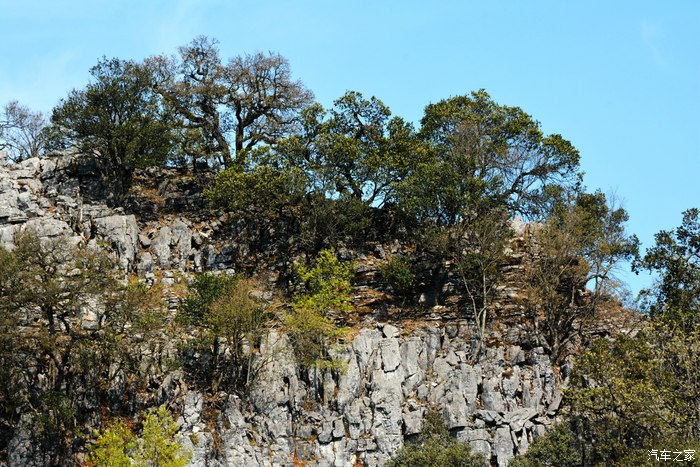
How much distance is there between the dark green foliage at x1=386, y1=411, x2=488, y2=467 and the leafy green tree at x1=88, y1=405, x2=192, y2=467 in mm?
11665

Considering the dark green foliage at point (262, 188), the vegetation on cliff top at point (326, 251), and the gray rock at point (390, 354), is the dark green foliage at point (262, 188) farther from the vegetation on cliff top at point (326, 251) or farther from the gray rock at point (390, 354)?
the gray rock at point (390, 354)

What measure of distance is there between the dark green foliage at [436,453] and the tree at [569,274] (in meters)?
10.4

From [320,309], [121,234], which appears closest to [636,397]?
[320,309]

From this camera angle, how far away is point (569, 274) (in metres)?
61.3

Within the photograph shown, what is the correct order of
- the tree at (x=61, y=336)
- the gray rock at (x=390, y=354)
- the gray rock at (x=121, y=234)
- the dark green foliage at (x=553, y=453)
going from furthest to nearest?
the gray rock at (x=121, y=234) < the gray rock at (x=390, y=354) < the dark green foliage at (x=553, y=453) < the tree at (x=61, y=336)

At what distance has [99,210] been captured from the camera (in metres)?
65.4

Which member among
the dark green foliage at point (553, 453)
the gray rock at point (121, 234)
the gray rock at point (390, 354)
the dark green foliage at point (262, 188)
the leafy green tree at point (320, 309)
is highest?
the dark green foliage at point (262, 188)

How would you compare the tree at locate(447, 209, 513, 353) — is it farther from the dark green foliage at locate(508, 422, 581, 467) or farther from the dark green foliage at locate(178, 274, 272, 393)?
the dark green foliage at locate(178, 274, 272, 393)

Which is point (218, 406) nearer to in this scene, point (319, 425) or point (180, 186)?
point (319, 425)

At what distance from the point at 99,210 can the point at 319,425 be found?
2355 centimetres

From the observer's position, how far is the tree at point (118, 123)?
67000 mm

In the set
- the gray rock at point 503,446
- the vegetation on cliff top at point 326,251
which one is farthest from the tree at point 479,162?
the gray rock at point 503,446

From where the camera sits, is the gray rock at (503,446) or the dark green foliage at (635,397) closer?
the dark green foliage at (635,397)

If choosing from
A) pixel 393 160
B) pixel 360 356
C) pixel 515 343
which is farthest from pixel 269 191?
pixel 515 343
